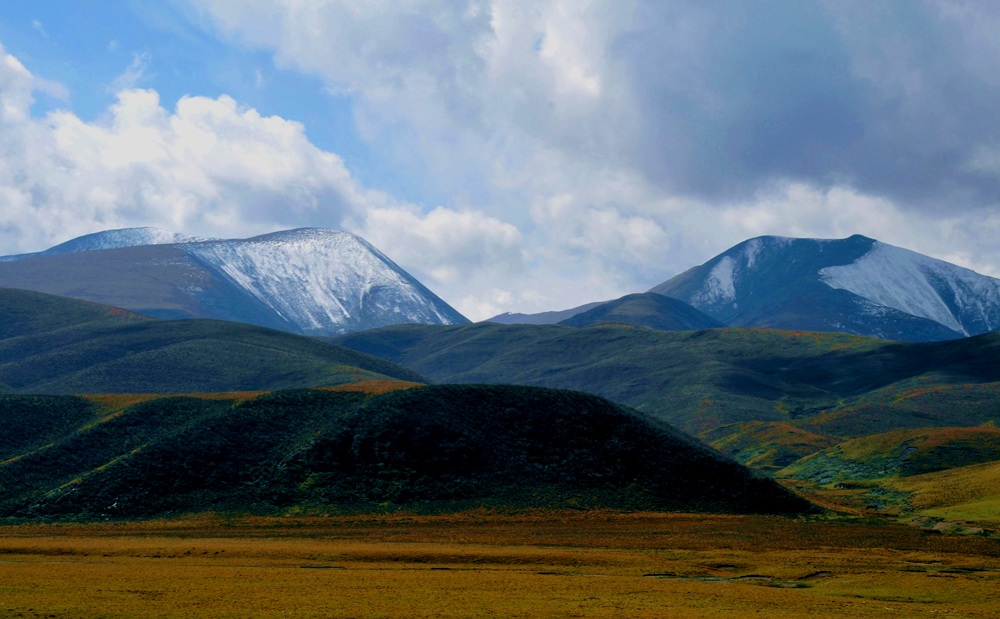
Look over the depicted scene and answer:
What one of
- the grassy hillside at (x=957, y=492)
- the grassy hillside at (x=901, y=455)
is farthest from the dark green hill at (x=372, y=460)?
the grassy hillside at (x=901, y=455)

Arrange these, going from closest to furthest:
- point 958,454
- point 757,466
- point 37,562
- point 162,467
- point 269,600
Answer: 1. point 269,600
2. point 37,562
3. point 162,467
4. point 958,454
5. point 757,466

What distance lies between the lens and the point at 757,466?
19788 cm

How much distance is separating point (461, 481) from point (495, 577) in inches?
2227

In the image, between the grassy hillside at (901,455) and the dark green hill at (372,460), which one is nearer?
the dark green hill at (372,460)

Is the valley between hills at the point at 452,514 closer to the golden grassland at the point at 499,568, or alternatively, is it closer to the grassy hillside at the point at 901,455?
the golden grassland at the point at 499,568

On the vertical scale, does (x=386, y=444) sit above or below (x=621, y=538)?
above

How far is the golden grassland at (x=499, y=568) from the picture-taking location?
48875mm

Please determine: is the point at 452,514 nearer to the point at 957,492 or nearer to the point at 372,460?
the point at 372,460

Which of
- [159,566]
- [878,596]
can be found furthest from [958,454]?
[159,566]

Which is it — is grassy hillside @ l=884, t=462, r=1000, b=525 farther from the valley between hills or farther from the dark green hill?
the dark green hill

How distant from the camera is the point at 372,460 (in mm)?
121688

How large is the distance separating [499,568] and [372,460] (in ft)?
181

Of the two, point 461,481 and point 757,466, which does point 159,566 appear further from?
point 757,466

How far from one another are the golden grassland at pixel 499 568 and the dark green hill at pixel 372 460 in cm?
699
